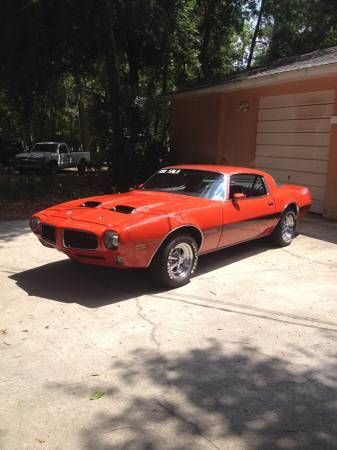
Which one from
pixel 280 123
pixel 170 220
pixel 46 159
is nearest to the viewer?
pixel 170 220

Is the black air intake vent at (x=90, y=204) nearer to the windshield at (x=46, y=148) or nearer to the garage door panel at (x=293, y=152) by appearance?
the garage door panel at (x=293, y=152)

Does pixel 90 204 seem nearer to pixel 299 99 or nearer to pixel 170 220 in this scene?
pixel 170 220

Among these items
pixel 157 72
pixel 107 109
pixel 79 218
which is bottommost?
pixel 79 218

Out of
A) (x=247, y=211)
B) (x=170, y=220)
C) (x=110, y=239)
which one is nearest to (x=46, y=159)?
(x=247, y=211)

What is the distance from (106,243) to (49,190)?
838 centimetres

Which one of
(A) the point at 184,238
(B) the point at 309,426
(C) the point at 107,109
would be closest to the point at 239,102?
(C) the point at 107,109

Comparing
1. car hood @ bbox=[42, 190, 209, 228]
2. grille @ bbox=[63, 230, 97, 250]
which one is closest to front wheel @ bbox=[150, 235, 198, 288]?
car hood @ bbox=[42, 190, 209, 228]

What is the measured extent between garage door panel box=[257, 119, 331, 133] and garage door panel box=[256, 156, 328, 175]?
2.29ft

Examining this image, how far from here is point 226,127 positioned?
1354 cm

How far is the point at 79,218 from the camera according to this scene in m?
5.11

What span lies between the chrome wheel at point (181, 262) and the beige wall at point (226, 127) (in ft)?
18.0

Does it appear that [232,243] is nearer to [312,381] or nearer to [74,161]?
[312,381]

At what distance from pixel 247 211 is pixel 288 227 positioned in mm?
1527

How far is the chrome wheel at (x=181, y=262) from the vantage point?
518 cm
